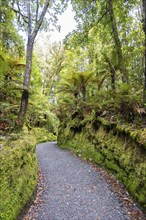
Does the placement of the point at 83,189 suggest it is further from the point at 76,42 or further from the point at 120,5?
the point at 120,5

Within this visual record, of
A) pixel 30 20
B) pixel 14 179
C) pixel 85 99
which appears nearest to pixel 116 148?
pixel 14 179

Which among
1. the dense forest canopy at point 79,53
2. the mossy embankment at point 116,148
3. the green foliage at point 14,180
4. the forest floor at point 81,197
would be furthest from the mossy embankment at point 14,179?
the mossy embankment at point 116,148

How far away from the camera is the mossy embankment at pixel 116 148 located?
3307 millimetres

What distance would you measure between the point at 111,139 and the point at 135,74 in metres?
3.76

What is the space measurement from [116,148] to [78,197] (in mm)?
1597

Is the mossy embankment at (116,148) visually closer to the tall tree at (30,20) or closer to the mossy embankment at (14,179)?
the mossy embankment at (14,179)

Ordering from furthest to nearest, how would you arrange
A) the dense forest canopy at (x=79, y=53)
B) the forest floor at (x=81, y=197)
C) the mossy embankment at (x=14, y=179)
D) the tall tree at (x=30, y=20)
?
1. the tall tree at (x=30, y=20)
2. the dense forest canopy at (x=79, y=53)
3. the forest floor at (x=81, y=197)
4. the mossy embankment at (x=14, y=179)

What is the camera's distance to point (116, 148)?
4.50 metres

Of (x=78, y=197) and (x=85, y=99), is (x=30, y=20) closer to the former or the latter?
(x=85, y=99)

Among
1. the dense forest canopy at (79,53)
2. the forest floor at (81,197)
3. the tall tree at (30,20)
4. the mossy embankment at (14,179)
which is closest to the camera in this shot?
the mossy embankment at (14,179)

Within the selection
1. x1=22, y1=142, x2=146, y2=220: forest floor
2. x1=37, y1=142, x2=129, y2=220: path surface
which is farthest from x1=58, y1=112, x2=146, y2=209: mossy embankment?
x1=37, y1=142, x2=129, y2=220: path surface

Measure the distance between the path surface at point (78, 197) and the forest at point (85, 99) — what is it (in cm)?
40

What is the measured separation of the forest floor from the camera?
9.62 ft

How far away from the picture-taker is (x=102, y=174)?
460cm
